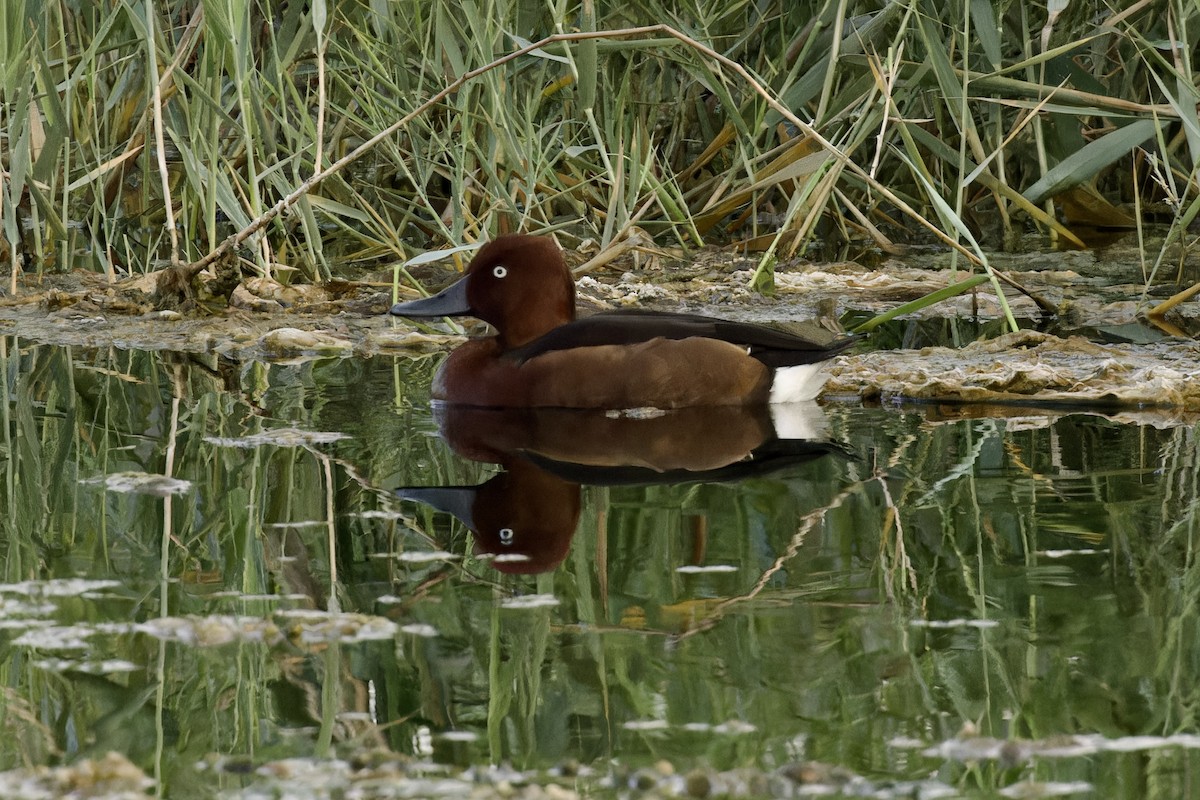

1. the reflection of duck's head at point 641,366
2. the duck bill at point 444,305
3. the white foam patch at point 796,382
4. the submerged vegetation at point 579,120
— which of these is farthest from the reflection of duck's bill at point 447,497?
the submerged vegetation at point 579,120

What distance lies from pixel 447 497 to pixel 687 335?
56.3 inches

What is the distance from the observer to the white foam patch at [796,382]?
5.26m

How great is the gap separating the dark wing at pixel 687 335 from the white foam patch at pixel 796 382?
0.03 meters

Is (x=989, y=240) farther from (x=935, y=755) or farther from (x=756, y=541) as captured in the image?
(x=935, y=755)

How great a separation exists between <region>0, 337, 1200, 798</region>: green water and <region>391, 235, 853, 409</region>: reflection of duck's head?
700 millimetres

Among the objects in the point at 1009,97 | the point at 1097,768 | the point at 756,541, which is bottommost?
the point at 1097,768

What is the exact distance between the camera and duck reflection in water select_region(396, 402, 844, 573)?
3604mm

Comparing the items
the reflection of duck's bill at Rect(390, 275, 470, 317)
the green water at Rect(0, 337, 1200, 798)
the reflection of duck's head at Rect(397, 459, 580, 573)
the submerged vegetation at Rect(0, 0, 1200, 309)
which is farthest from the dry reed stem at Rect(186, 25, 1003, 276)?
the reflection of duck's head at Rect(397, 459, 580, 573)

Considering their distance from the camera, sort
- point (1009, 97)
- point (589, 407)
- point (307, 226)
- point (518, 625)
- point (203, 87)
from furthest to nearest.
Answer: point (1009, 97), point (307, 226), point (203, 87), point (589, 407), point (518, 625)

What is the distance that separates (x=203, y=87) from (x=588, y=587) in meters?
3.52

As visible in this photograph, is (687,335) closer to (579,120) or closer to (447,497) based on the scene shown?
(447,497)

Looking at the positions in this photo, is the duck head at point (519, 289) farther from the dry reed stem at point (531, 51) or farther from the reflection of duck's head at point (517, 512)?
the reflection of duck's head at point (517, 512)

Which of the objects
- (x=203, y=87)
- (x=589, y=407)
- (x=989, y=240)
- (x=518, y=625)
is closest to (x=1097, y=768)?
(x=518, y=625)

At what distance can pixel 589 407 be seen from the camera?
17.1ft
